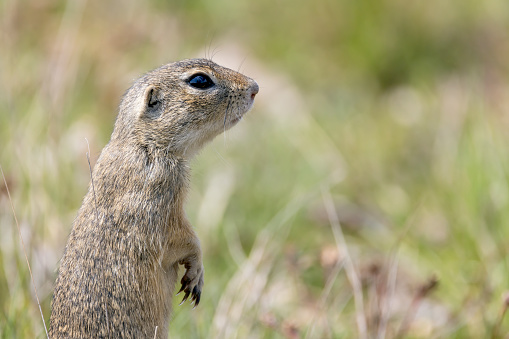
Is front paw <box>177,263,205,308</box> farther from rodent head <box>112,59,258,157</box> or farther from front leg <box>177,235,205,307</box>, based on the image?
rodent head <box>112,59,258,157</box>

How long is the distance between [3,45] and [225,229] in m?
2.88

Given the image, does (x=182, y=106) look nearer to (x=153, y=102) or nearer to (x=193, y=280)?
(x=153, y=102)

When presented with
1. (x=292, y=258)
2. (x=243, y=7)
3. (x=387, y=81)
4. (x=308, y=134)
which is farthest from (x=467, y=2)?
(x=292, y=258)

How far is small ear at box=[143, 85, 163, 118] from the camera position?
4.05 m

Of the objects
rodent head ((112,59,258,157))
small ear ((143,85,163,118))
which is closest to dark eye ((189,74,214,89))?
rodent head ((112,59,258,157))

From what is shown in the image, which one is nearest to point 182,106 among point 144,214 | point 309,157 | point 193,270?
point 144,214

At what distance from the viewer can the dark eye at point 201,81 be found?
4164 mm

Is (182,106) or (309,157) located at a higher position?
(182,106)

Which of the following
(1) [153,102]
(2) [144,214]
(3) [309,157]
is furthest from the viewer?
(3) [309,157]

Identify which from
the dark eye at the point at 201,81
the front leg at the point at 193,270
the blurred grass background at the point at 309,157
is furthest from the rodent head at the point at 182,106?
the front leg at the point at 193,270

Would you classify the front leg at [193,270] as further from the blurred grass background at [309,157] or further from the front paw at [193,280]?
the blurred grass background at [309,157]

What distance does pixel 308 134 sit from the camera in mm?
8547

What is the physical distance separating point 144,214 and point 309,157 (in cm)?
440

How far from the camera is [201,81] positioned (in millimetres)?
4184
